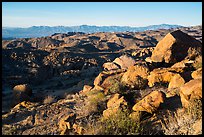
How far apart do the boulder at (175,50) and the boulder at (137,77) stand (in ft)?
6.95

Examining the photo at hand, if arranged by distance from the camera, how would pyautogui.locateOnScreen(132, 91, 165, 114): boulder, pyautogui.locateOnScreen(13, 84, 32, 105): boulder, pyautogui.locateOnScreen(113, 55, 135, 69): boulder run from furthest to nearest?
pyautogui.locateOnScreen(113, 55, 135, 69): boulder
pyautogui.locateOnScreen(13, 84, 32, 105): boulder
pyautogui.locateOnScreen(132, 91, 165, 114): boulder

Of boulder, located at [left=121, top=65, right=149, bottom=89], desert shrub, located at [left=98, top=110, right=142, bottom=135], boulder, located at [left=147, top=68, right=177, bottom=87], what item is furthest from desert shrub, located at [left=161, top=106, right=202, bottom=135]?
boulder, located at [left=121, top=65, right=149, bottom=89]

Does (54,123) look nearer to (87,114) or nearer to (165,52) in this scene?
(87,114)

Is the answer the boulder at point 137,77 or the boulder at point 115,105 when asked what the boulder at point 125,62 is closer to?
the boulder at point 137,77

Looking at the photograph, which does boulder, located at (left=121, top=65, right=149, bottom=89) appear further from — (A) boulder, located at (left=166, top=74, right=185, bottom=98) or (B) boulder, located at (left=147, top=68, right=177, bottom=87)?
(A) boulder, located at (left=166, top=74, right=185, bottom=98)

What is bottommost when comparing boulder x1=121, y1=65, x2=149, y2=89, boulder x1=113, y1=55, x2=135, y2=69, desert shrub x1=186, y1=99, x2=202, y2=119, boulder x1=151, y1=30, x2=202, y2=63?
boulder x1=113, y1=55, x2=135, y2=69

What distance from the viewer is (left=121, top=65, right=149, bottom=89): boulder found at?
1103cm

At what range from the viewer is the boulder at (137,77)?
1103 centimetres

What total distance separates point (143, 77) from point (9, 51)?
34.9 metres

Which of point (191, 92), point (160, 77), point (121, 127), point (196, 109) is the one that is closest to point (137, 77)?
point (160, 77)

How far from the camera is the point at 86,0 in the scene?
19.8ft

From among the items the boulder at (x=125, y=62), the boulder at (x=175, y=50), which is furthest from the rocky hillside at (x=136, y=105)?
the boulder at (x=125, y=62)

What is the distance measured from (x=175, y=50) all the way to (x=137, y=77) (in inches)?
135

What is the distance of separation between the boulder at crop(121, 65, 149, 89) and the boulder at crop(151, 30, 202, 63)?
2120 mm
